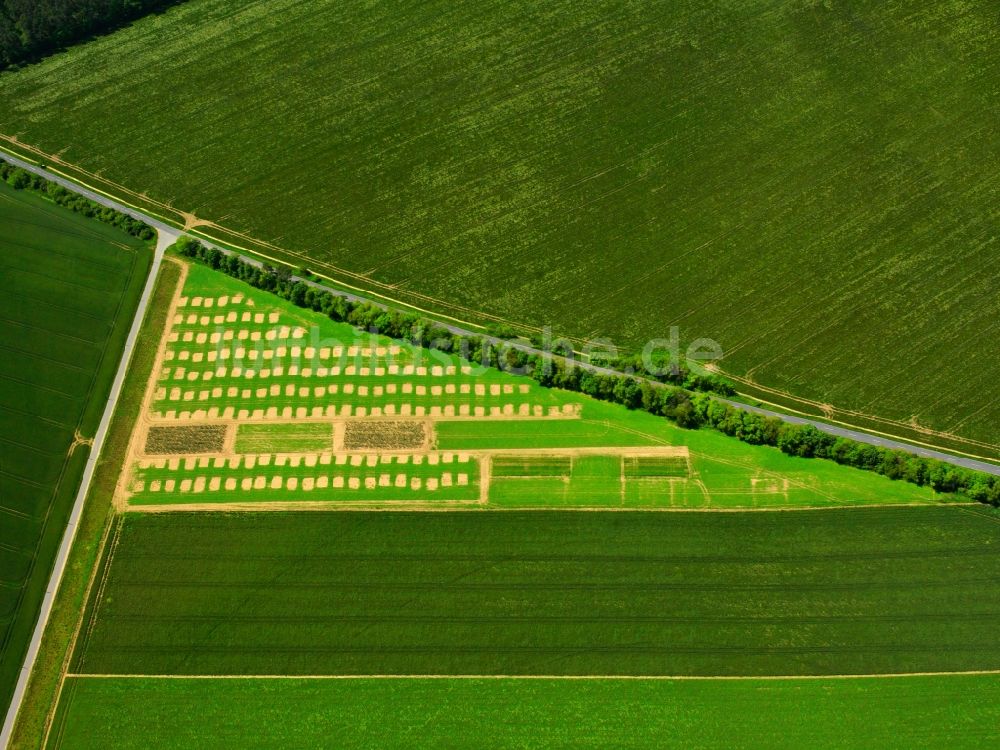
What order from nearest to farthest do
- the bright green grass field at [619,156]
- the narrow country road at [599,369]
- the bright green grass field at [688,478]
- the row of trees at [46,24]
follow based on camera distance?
the bright green grass field at [688,478] → the narrow country road at [599,369] → the bright green grass field at [619,156] → the row of trees at [46,24]

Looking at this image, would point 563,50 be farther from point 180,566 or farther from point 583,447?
point 180,566

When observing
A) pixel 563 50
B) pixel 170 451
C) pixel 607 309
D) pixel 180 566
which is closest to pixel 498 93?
pixel 563 50

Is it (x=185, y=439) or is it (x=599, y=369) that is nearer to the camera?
(x=185, y=439)

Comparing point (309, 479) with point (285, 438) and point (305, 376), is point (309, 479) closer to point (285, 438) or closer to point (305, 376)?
point (285, 438)

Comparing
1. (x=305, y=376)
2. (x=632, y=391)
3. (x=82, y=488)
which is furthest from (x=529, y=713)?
(x=82, y=488)

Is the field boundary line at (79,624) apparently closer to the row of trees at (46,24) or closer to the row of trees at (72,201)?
the row of trees at (72,201)

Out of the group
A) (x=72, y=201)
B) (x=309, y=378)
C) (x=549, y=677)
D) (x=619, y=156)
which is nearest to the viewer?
(x=549, y=677)

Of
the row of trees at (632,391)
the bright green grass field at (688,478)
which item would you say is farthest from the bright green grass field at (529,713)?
the row of trees at (632,391)
